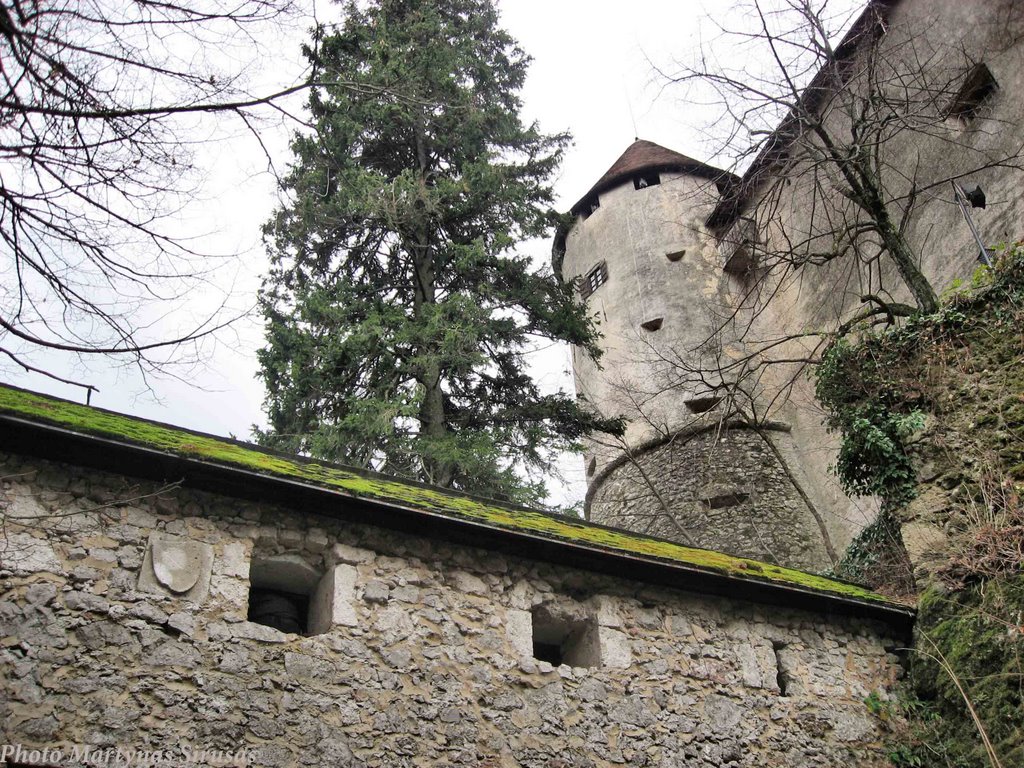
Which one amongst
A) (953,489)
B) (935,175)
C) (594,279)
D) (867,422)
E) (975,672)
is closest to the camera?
(975,672)

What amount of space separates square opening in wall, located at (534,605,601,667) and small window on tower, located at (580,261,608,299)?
11.9 m

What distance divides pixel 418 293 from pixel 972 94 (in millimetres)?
8171

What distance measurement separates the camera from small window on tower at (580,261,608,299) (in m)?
17.5

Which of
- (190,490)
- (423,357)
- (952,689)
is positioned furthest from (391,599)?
(423,357)

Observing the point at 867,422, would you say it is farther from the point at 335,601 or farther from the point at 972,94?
the point at 972,94

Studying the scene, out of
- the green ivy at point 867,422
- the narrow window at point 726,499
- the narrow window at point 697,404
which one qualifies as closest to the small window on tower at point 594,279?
A: the narrow window at point 697,404

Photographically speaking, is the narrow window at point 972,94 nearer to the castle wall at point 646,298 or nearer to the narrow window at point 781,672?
the castle wall at point 646,298

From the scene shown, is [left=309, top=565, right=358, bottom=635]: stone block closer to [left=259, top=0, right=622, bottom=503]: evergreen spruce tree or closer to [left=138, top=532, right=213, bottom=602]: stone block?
[left=138, top=532, right=213, bottom=602]: stone block

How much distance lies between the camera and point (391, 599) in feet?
17.4

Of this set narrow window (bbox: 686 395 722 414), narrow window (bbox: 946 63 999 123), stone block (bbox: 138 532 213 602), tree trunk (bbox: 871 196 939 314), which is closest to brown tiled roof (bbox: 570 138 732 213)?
narrow window (bbox: 686 395 722 414)

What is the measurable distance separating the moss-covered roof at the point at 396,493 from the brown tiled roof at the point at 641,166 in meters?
12.3

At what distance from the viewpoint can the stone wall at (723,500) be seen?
1371 cm

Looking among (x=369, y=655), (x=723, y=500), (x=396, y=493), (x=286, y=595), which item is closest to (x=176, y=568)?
(x=286, y=595)

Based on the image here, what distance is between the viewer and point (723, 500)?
14375 mm
